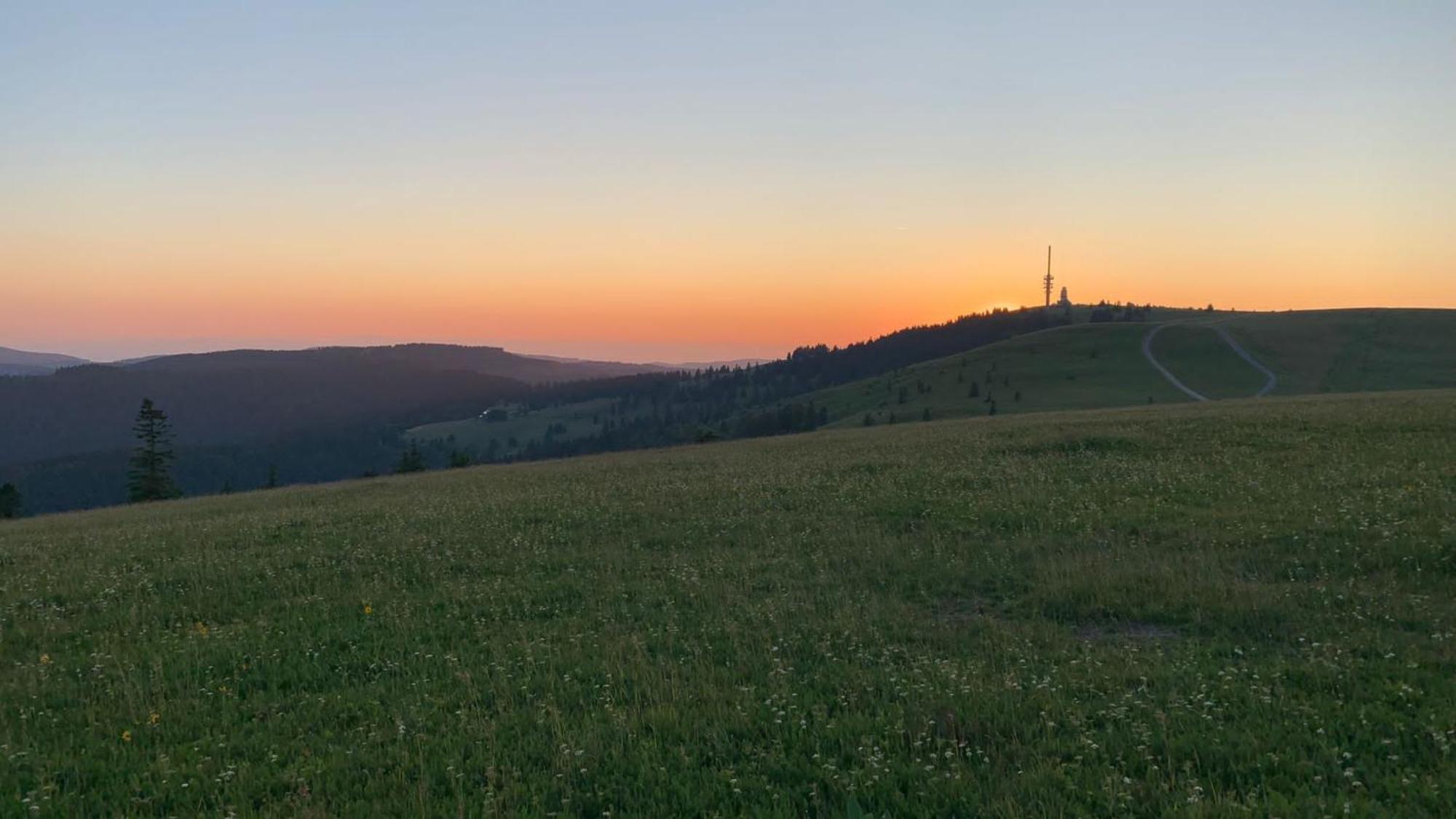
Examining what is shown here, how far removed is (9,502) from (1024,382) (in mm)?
124165

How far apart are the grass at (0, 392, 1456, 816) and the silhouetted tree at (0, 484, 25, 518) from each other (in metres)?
47.3

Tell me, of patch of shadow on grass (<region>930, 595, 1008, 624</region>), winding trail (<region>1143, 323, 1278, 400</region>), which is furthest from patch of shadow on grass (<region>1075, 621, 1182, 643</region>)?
winding trail (<region>1143, 323, 1278, 400</region>)

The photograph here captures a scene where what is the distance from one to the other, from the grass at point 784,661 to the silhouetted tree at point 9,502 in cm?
4726

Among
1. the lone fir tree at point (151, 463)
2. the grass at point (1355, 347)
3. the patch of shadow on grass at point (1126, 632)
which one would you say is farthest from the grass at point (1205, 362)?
the lone fir tree at point (151, 463)

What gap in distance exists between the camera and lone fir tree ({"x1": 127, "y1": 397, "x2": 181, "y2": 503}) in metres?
63.7

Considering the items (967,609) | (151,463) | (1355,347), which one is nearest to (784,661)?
(967,609)

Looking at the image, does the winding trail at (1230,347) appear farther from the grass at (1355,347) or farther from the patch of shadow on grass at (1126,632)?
the patch of shadow on grass at (1126,632)

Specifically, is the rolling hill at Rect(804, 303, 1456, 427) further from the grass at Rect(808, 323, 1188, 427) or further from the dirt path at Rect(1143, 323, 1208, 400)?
the dirt path at Rect(1143, 323, 1208, 400)

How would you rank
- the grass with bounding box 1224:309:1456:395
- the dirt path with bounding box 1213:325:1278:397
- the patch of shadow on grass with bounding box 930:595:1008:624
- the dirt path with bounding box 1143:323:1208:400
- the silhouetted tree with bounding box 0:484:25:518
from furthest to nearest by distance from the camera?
1. the dirt path with bounding box 1213:325:1278:397
2. the grass with bounding box 1224:309:1456:395
3. the dirt path with bounding box 1143:323:1208:400
4. the silhouetted tree with bounding box 0:484:25:518
5. the patch of shadow on grass with bounding box 930:595:1008:624

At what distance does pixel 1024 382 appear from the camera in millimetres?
128875

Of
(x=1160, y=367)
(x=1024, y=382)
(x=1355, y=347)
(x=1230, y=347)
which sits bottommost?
(x=1024, y=382)

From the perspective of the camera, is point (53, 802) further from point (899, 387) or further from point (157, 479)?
point (899, 387)

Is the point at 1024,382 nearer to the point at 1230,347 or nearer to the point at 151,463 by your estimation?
the point at 1230,347

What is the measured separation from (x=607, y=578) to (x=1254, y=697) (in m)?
9.96
